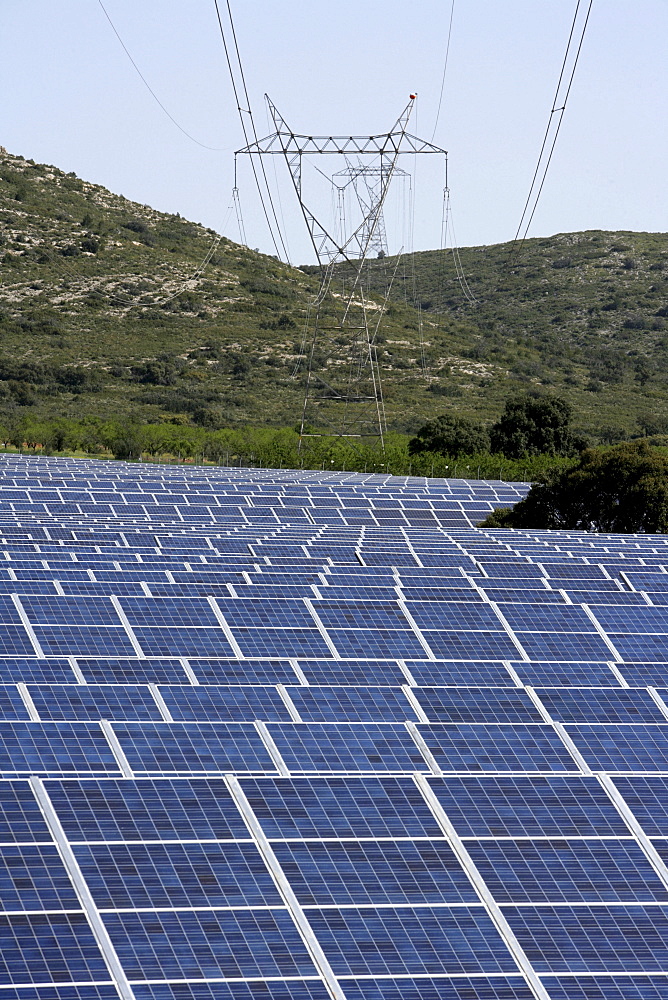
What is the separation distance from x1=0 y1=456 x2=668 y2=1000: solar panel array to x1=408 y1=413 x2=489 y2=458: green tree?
8013cm

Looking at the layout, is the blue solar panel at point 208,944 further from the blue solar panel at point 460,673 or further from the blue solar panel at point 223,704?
the blue solar panel at point 460,673

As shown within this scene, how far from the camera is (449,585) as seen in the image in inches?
1245

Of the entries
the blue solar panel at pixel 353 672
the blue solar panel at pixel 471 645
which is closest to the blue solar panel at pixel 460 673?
the blue solar panel at pixel 353 672

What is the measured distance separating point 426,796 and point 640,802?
313cm

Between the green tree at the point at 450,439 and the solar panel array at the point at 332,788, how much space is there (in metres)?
80.1

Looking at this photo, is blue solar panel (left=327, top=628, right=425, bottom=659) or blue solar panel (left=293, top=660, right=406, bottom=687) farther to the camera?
blue solar panel (left=327, top=628, right=425, bottom=659)

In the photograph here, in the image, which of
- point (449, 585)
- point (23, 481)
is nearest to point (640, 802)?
point (449, 585)

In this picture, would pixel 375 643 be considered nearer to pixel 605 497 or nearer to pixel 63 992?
pixel 63 992

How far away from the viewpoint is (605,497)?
6794cm

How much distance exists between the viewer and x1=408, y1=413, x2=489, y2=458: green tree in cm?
11338

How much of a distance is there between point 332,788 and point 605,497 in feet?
171

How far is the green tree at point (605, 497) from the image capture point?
214 feet

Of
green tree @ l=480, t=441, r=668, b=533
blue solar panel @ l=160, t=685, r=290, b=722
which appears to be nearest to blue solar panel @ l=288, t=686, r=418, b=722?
blue solar panel @ l=160, t=685, r=290, b=722

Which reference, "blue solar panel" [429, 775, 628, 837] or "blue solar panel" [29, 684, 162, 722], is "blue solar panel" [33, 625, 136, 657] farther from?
"blue solar panel" [429, 775, 628, 837]
